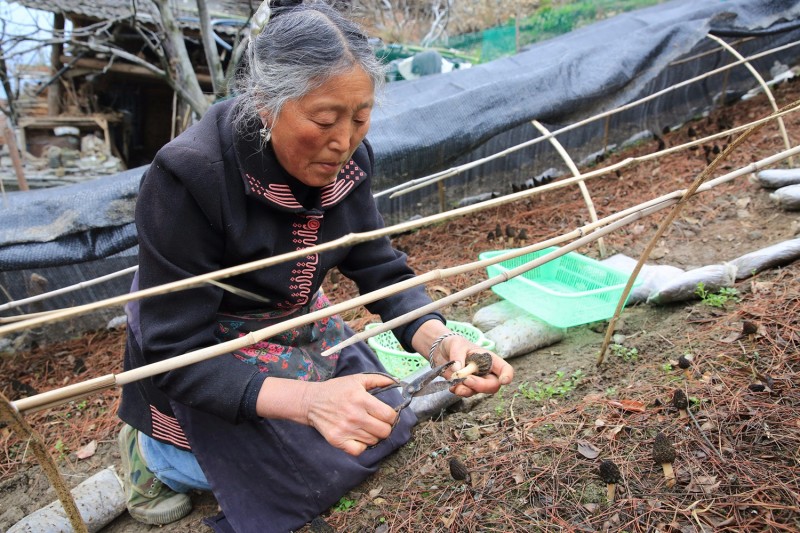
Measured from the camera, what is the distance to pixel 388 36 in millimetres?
14961

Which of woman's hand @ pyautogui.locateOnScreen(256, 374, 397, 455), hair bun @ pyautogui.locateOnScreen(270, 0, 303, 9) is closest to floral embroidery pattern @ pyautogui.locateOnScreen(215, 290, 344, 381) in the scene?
woman's hand @ pyautogui.locateOnScreen(256, 374, 397, 455)

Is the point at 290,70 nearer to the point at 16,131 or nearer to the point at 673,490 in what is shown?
the point at 673,490

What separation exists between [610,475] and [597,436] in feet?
0.77

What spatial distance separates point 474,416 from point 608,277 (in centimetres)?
136

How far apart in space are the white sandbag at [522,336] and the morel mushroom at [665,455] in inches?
41.9

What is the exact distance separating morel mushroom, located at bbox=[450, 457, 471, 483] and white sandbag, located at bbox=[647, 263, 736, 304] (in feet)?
4.84

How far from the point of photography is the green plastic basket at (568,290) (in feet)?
8.54

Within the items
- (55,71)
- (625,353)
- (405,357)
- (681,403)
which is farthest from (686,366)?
(55,71)

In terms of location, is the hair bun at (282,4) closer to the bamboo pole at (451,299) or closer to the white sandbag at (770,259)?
the bamboo pole at (451,299)

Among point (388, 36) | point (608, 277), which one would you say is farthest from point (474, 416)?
point (388, 36)

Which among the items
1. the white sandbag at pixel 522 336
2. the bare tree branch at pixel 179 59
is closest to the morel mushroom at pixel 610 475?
the white sandbag at pixel 522 336

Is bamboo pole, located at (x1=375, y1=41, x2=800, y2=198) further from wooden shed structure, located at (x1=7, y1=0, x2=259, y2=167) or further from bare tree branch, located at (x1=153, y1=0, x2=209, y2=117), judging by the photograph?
wooden shed structure, located at (x1=7, y1=0, x2=259, y2=167)

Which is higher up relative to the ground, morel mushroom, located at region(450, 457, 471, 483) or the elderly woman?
the elderly woman

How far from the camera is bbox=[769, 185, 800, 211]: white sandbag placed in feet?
10.6
